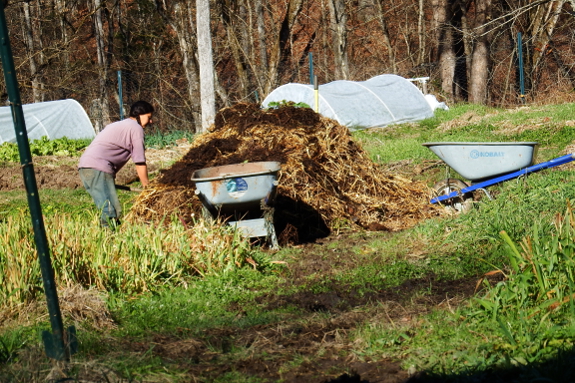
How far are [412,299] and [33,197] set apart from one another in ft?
8.36

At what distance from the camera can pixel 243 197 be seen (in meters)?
6.82

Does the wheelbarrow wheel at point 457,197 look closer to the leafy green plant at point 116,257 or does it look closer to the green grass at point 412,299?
the green grass at point 412,299

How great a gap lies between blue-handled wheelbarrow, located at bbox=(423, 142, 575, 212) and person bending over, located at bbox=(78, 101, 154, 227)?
11.4 feet

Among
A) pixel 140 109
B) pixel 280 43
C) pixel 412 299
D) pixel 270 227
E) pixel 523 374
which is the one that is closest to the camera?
pixel 523 374

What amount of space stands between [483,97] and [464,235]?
17144 mm

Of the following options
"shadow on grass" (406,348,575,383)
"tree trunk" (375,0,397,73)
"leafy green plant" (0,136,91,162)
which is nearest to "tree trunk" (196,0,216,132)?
"leafy green plant" (0,136,91,162)

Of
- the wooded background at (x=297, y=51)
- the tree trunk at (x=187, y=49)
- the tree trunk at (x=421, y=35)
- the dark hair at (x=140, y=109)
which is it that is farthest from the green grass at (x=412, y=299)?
the tree trunk at (x=421, y=35)

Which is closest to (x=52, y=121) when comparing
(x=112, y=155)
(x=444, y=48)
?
(x=444, y=48)

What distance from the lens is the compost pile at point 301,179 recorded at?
7.92 metres

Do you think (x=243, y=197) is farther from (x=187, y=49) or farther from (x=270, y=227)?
(x=187, y=49)

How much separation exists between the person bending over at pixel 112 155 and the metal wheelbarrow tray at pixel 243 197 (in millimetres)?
1042

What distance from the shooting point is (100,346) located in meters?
4.07

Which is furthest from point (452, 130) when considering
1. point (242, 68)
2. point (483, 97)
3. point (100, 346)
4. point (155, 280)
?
point (100, 346)

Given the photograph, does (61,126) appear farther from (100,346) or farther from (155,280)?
(100,346)
